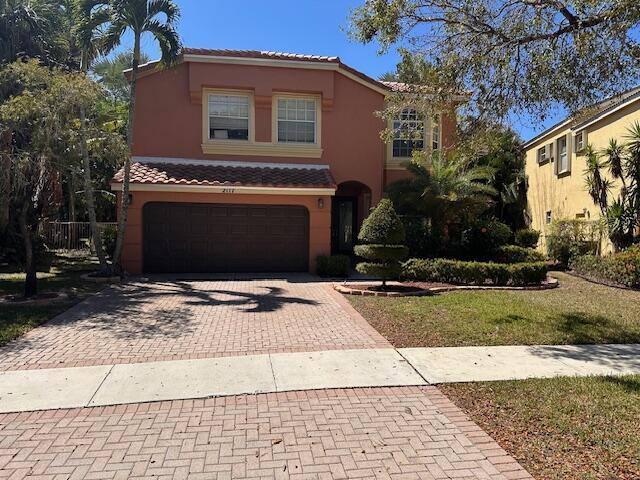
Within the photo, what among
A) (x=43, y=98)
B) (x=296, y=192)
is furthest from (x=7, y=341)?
(x=296, y=192)

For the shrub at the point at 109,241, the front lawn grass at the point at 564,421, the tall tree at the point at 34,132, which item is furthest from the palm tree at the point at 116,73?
the front lawn grass at the point at 564,421

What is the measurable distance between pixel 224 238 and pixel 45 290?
5.47 meters

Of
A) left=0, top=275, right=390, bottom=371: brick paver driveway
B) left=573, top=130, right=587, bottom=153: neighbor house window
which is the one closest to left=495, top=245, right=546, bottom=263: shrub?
left=573, top=130, right=587, bottom=153: neighbor house window

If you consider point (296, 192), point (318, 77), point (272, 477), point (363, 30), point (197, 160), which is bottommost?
point (272, 477)

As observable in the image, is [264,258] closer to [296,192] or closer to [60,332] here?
[296,192]

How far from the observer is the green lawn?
790 cm

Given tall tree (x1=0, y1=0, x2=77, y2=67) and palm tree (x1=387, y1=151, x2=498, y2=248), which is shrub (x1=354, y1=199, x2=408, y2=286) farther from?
tall tree (x1=0, y1=0, x2=77, y2=67)

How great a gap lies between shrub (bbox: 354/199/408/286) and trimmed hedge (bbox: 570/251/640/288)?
6.04 metres

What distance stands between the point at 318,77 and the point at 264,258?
6567 mm

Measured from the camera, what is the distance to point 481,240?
1658 cm

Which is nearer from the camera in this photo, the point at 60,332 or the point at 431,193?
the point at 60,332

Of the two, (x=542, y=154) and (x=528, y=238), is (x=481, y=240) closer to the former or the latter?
(x=528, y=238)

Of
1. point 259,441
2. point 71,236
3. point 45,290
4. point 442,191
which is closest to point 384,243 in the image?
point 442,191

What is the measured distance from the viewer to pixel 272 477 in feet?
11.5
